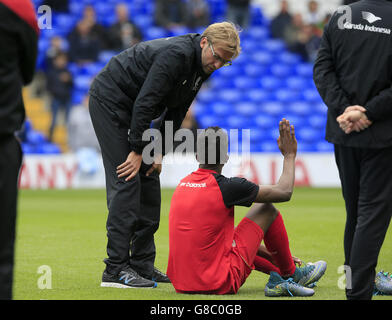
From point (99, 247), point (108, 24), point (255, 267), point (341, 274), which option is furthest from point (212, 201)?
point (108, 24)

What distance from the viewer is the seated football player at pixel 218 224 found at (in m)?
5.23

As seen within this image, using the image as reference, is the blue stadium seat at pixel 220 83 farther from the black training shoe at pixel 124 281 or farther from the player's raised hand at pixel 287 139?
the player's raised hand at pixel 287 139

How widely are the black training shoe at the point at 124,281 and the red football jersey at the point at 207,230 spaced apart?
0.54 meters

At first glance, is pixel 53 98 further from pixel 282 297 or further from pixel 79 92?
pixel 282 297

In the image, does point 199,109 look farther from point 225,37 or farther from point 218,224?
point 218,224

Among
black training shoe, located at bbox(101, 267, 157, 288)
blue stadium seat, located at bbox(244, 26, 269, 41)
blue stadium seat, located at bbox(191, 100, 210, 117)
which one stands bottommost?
blue stadium seat, located at bbox(191, 100, 210, 117)

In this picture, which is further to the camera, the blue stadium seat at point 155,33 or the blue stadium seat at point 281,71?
the blue stadium seat at point 281,71

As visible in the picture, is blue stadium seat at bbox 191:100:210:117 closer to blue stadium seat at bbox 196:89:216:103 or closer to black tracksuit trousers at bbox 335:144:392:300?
blue stadium seat at bbox 196:89:216:103

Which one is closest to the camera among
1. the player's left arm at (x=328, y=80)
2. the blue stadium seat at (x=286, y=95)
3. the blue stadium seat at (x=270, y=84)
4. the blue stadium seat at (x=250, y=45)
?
the player's left arm at (x=328, y=80)

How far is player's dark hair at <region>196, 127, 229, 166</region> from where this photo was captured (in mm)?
5227

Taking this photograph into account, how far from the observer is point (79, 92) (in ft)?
69.7

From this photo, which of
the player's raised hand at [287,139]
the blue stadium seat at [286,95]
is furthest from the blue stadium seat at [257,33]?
the player's raised hand at [287,139]

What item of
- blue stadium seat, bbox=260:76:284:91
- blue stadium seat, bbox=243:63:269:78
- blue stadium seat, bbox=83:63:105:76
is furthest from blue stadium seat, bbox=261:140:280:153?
blue stadium seat, bbox=83:63:105:76

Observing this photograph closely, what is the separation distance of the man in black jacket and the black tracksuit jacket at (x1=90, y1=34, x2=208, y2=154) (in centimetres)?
119
